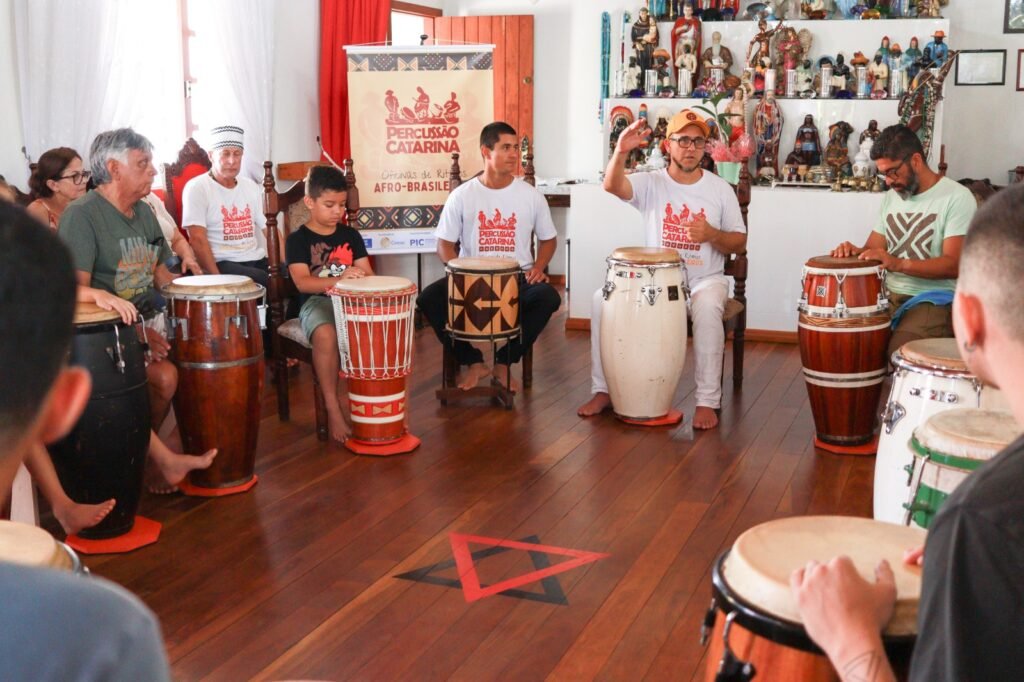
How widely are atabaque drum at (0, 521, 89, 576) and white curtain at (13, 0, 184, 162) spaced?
11.6 ft

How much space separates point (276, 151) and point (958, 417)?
537 centimetres

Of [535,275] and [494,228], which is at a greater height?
[494,228]

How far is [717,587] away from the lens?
1614 millimetres

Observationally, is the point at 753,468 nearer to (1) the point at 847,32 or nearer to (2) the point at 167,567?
(2) the point at 167,567

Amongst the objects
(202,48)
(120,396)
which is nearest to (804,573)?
(120,396)

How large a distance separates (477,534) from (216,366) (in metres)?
1.09

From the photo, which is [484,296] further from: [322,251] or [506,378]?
[322,251]

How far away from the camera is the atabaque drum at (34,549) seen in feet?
5.58

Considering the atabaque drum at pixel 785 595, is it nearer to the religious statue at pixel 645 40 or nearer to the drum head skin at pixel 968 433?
the drum head skin at pixel 968 433

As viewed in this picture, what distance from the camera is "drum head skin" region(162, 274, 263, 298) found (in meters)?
3.62

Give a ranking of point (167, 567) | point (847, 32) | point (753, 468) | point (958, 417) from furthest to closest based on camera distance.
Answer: point (847, 32) → point (753, 468) → point (167, 567) → point (958, 417)

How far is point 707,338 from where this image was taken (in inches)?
184

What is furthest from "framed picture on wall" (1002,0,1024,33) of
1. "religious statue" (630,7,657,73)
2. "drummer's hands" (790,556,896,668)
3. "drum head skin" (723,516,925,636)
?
"drummer's hands" (790,556,896,668)

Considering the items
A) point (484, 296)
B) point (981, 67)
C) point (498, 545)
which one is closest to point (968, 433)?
point (498, 545)
